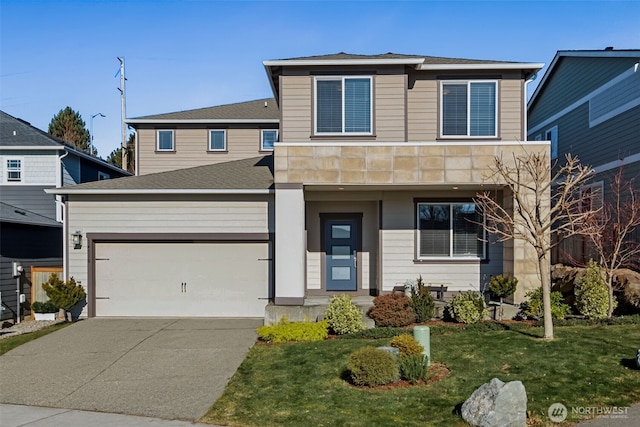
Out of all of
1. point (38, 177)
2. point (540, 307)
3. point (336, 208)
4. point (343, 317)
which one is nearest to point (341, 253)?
point (336, 208)

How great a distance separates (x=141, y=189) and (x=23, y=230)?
5190 millimetres

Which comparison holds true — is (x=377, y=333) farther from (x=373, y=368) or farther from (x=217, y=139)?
(x=217, y=139)

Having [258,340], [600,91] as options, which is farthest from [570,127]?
[258,340]

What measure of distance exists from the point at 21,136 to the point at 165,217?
10734 millimetres

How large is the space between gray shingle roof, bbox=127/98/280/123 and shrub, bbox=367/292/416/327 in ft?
39.1

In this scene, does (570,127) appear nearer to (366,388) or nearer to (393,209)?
(393,209)

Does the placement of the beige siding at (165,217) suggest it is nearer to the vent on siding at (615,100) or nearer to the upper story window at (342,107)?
the upper story window at (342,107)

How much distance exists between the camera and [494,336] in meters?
9.55

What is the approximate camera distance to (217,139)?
2142 centimetres

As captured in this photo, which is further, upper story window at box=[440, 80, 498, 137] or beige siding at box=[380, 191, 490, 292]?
beige siding at box=[380, 191, 490, 292]

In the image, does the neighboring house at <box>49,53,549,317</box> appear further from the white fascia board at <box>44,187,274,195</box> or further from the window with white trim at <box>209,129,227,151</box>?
the window with white trim at <box>209,129,227,151</box>

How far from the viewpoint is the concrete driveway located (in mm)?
7203

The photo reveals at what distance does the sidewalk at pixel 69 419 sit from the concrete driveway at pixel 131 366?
0.54 ft

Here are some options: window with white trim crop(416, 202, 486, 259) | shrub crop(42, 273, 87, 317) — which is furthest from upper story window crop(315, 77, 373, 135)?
shrub crop(42, 273, 87, 317)
